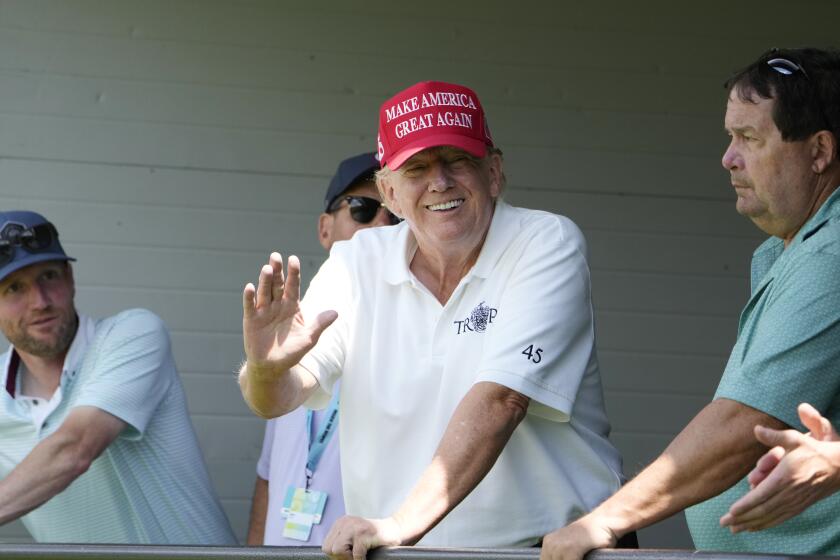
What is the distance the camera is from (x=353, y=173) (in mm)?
4316

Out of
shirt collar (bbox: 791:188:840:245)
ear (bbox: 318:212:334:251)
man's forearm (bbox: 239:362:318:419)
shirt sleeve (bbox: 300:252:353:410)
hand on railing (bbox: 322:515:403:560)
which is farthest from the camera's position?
ear (bbox: 318:212:334:251)

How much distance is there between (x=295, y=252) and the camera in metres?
5.29

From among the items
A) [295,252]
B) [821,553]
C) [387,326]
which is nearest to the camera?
[821,553]

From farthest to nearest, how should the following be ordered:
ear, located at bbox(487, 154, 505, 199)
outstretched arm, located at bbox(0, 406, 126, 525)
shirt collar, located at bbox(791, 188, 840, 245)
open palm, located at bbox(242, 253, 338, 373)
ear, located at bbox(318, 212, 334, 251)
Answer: ear, located at bbox(318, 212, 334, 251), outstretched arm, located at bbox(0, 406, 126, 525), ear, located at bbox(487, 154, 505, 199), open palm, located at bbox(242, 253, 338, 373), shirt collar, located at bbox(791, 188, 840, 245)

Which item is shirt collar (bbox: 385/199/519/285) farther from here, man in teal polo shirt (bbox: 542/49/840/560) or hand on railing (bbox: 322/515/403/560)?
hand on railing (bbox: 322/515/403/560)

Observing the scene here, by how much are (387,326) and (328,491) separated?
886 mm

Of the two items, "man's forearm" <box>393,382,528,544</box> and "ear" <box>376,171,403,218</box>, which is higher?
"ear" <box>376,171,403,218</box>

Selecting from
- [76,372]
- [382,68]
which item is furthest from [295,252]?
[76,372]

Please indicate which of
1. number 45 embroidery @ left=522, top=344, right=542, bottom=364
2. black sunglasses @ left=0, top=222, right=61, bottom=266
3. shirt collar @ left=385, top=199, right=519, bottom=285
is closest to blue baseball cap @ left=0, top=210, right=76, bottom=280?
black sunglasses @ left=0, top=222, right=61, bottom=266

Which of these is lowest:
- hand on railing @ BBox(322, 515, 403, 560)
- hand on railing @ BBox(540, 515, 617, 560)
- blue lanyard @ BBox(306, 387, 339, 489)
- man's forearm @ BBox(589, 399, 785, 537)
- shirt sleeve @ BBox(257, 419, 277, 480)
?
shirt sleeve @ BBox(257, 419, 277, 480)

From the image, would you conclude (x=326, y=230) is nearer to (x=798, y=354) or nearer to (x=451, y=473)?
(x=451, y=473)

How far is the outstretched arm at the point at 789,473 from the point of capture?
6.64 feet

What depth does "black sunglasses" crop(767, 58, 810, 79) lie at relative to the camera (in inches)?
100

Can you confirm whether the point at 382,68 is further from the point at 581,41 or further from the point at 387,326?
the point at 387,326
